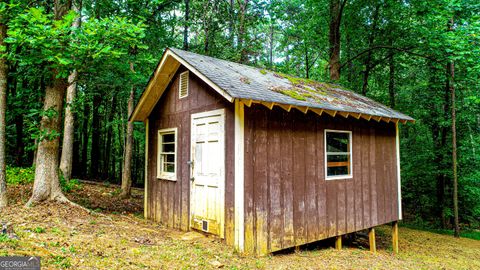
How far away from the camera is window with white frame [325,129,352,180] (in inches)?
263

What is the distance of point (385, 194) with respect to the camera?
7980 millimetres

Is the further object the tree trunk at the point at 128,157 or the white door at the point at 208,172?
the tree trunk at the point at 128,157

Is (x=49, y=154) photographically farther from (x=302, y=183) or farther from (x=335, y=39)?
(x=335, y=39)

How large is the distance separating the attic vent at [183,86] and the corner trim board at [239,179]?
2106mm

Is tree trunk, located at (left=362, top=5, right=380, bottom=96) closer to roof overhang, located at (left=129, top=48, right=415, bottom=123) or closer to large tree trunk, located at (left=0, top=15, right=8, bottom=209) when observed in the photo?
roof overhang, located at (left=129, top=48, right=415, bottom=123)

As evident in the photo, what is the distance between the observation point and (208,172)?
6020 mm

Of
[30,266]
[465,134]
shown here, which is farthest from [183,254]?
[465,134]

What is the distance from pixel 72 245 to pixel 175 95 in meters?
3.99

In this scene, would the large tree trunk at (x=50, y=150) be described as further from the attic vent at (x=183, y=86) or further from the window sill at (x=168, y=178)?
the attic vent at (x=183, y=86)

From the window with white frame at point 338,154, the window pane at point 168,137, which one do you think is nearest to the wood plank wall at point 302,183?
the window with white frame at point 338,154

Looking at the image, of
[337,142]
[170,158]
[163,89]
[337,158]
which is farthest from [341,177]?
[163,89]

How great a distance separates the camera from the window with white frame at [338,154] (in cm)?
668

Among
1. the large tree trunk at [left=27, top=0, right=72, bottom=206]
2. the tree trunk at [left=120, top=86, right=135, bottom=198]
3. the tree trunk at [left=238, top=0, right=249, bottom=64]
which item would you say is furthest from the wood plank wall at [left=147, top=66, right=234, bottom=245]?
the tree trunk at [left=238, top=0, right=249, bottom=64]

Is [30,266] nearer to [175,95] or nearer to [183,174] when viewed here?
[183,174]
